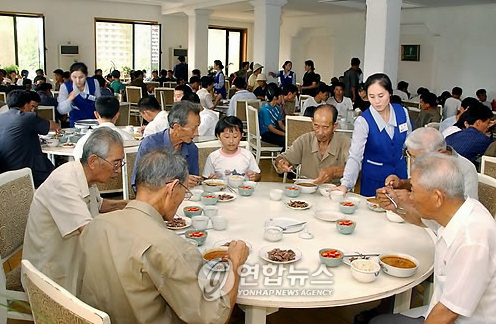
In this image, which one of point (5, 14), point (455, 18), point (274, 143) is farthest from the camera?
point (5, 14)

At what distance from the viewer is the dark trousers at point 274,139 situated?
625cm

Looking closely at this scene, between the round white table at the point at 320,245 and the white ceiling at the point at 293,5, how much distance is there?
27.9ft

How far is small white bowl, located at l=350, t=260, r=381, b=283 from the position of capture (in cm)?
175

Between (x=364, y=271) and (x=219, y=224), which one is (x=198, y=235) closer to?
(x=219, y=224)

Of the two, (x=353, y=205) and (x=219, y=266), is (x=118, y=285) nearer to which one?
(x=219, y=266)

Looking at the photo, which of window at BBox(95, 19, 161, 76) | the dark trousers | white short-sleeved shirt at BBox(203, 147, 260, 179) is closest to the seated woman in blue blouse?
the dark trousers

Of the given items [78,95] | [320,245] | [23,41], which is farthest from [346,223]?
[23,41]

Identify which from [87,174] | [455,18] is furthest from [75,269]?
[455,18]

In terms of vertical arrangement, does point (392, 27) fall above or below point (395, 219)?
above

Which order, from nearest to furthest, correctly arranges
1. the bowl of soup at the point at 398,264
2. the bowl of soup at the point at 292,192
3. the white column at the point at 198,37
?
the bowl of soup at the point at 398,264 < the bowl of soup at the point at 292,192 < the white column at the point at 198,37

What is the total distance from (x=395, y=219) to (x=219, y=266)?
105cm

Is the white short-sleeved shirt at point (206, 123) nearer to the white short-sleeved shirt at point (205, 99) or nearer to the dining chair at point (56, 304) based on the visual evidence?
the white short-sleeved shirt at point (205, 99)

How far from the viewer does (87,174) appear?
2129mm

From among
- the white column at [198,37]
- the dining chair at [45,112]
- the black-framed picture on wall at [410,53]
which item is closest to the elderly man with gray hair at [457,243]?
the dining chair at [45,112]
